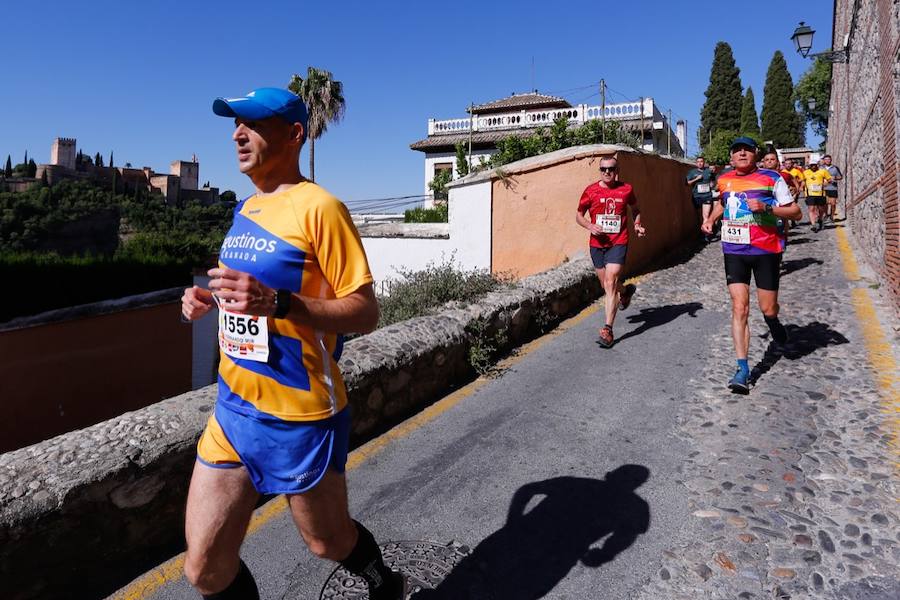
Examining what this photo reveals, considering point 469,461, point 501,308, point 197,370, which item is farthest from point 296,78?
point 469,461

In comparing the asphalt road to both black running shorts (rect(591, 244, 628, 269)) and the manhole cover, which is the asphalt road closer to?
the manhole cover

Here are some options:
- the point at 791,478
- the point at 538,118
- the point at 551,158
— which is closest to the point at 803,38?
the point at 551,158

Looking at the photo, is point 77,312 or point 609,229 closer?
point 609,229

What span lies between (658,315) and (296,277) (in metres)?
6.48

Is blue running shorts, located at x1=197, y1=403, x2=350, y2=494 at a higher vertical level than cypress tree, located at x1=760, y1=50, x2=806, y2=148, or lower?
lower

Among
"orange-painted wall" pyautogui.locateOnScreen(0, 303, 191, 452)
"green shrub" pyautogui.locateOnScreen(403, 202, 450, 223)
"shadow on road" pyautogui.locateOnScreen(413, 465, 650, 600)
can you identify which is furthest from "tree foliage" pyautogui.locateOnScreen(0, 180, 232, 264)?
"shadow on road" pyautogui.locateOnScreen(413, 465, 650, 600)

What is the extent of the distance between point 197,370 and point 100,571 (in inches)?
556

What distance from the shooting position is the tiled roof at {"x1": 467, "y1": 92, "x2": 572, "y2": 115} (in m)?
44.2

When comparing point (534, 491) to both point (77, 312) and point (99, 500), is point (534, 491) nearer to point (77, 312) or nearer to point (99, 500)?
point (99, 500)

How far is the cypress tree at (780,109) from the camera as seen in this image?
55125mm

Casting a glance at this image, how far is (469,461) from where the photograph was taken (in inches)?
144

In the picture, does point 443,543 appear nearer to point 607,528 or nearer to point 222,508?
point 607,528

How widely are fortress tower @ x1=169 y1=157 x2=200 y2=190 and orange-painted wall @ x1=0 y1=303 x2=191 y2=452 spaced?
251 ft

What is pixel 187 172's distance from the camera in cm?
8531
